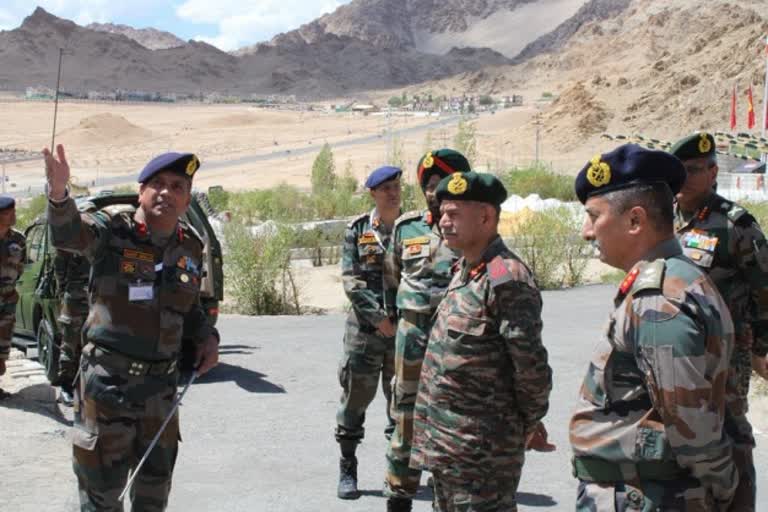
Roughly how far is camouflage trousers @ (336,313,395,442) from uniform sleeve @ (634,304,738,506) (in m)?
3.13

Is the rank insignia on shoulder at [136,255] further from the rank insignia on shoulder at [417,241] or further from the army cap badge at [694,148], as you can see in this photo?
the army cap badge at [694,148]

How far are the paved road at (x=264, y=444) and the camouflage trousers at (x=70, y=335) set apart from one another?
1.11ft

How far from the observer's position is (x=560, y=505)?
5.52 m

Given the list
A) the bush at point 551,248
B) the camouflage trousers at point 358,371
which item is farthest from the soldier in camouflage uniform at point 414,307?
the bush at point 551,248

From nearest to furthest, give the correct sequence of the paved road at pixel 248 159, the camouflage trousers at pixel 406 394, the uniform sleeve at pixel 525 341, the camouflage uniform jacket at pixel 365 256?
the uniform sleeve at pixel 525 341 < the camouflage trousers at pixel 406 394 < the camouflage uniform jacket at pixel 365 256 < the paved road at pixel 248 159

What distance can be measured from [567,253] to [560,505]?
31.9 ft

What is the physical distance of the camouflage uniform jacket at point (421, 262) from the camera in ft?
15.5

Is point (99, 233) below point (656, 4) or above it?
below

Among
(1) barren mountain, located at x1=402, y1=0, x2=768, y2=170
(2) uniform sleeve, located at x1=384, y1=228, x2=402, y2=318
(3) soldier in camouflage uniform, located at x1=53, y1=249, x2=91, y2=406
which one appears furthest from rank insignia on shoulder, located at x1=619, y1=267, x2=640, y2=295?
(1) barren mountain, located at x1=402, y1=0, x2=768, y2=170

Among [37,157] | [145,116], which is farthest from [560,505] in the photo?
[145,116]

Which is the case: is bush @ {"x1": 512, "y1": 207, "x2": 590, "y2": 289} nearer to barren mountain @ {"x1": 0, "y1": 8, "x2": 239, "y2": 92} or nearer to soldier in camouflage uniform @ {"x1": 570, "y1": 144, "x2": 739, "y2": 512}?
soldier in camouflage uniform @ {"x1": 570, "y1": 144, "x2": 739, "y2": 512}

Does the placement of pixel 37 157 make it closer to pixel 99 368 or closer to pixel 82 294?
pixel 82 294

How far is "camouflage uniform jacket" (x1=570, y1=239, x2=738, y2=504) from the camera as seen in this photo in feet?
8.18

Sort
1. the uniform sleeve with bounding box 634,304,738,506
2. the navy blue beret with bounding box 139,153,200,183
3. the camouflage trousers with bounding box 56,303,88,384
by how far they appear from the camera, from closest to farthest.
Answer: the uniform sleeve with bounding box 634,304,738,506 < the navy blue beret with bounding box 139,153,200,183 < the camouflage trousers with bounding box 56,303,88,384
